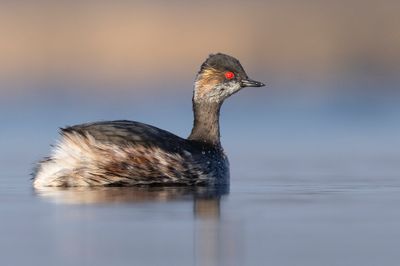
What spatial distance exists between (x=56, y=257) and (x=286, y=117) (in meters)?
13.1

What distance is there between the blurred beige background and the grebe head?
12.3 m

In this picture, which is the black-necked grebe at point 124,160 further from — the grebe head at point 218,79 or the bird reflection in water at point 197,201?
the grebe head at point 218,79

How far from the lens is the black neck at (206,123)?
13.4 meters

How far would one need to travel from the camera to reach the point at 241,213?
10.5 m

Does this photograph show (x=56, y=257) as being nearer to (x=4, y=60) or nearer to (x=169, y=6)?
(x=4, y=60)

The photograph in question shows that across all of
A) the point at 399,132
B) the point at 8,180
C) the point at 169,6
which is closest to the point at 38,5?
the point at 169,6

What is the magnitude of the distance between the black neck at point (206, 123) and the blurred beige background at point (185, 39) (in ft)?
40.3

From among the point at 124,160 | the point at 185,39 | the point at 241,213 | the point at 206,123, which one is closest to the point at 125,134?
the point at 124,160

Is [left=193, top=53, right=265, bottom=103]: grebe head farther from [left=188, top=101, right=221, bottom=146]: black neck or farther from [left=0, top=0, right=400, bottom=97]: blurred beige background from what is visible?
[left=0, top=0, right=400, bottom=97]: blurred beige background

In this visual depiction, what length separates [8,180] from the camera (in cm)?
1305

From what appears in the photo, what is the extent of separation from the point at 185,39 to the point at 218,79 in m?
15.7

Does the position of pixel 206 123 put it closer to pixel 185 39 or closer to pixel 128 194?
pixel 128 194

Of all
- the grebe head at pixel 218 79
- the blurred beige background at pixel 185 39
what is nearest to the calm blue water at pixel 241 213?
the grebe head at pixel 218 79

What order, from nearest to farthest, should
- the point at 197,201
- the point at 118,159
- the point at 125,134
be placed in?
the point at 197,201, the point at 118,159, the point at 125,134
